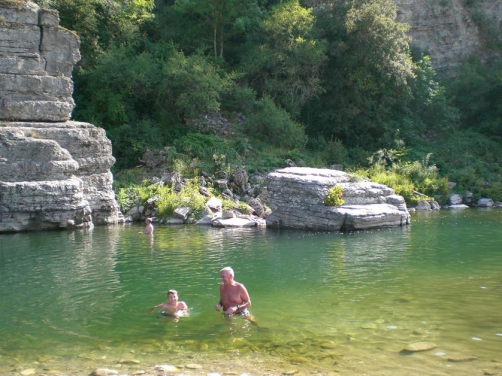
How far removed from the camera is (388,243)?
16922 millimetres

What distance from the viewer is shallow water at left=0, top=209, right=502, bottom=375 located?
740cm

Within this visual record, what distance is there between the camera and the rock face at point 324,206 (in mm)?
19719

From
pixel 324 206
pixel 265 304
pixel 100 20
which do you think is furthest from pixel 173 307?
pixel 100 20

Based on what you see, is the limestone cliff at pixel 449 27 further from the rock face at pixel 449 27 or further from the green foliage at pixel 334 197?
the green foliage at pixel 334 197

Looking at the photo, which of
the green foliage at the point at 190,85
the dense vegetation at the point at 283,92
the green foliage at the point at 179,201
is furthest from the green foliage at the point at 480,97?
the green foliage at the point at 179,201

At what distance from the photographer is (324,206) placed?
19.9 m

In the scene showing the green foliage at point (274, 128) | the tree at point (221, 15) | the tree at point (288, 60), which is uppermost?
the tree at point (221, 15)

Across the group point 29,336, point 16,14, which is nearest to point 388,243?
point 29,336

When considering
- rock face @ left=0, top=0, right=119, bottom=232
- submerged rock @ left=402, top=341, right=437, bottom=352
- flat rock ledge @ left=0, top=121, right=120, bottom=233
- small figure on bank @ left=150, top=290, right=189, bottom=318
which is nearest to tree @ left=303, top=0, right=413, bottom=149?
rock face @ left=0, top=0, right=119, bottom=232

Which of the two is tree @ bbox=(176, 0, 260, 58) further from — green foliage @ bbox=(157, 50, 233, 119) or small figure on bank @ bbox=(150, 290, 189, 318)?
small figure on bank @ bbox=(150, 290, 189, 318)

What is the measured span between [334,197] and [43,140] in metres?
10.3

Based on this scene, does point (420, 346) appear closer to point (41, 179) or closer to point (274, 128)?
point (41, 179)

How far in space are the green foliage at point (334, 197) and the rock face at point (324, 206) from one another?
5.0 inches

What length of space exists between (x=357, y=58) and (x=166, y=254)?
21.4 m
